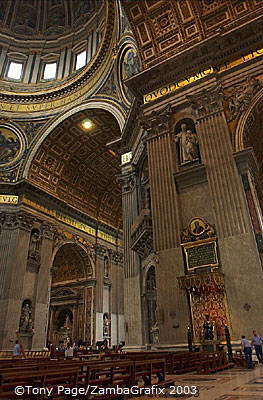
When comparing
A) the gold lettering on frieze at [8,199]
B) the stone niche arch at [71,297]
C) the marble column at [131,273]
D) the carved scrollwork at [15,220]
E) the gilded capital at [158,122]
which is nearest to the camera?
the marble column at [131,273]

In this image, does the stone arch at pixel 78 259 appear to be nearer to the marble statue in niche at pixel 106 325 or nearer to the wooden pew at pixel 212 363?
the marble statue in niche at pixel 106 325

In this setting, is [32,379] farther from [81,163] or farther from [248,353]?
[81,163]

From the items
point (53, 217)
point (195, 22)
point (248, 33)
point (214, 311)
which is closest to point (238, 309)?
point (214, 311)

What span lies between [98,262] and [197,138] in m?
14.0

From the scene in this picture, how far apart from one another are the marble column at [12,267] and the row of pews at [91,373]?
1138 centimetres

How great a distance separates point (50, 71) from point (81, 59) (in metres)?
2.47

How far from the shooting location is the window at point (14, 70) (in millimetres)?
21522

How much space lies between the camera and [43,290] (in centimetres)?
1705

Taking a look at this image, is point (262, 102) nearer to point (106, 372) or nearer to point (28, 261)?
point (106, 372)

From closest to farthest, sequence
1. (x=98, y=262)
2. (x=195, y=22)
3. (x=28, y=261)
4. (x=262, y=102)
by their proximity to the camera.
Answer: (x=262, y=102) → (x=195, y=22) → (x=28, y=261) → (x=98, y=262)

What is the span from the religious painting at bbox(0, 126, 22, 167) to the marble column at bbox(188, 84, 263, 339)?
1273cm

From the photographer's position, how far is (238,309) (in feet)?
25.2

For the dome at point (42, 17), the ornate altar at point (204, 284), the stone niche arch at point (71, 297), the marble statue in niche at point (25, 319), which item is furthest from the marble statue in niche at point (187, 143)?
the dome at point (42, 17)

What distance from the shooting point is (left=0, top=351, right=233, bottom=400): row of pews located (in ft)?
10.0
